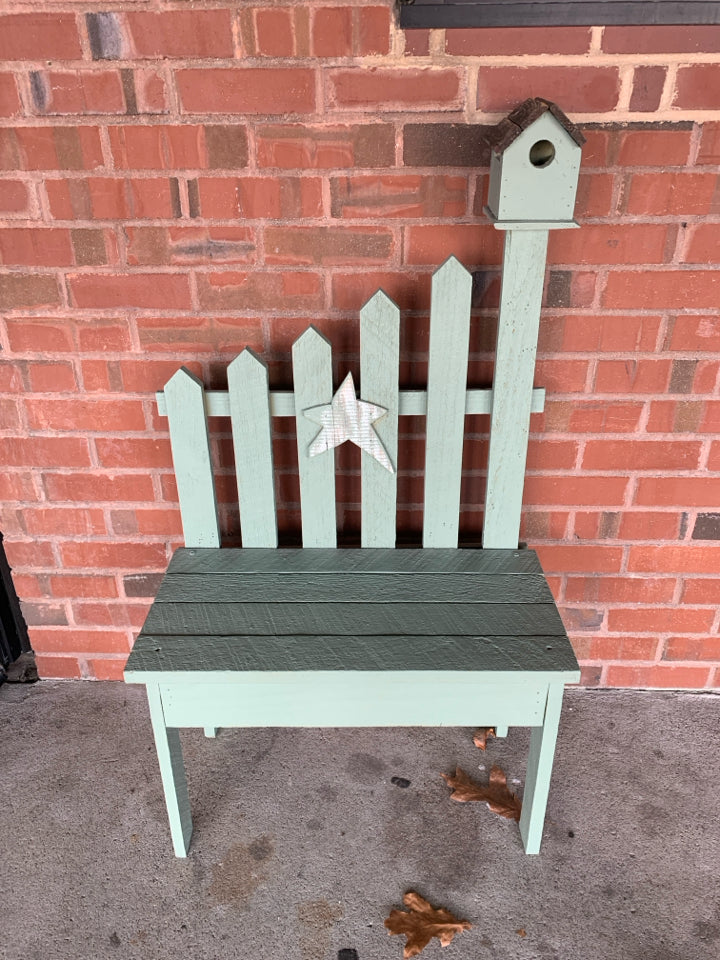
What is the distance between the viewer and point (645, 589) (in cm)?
233

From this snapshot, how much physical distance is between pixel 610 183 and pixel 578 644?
52.0 inches

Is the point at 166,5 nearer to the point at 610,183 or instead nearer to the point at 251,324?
the point at 251,324

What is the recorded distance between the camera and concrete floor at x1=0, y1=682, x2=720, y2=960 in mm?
1796

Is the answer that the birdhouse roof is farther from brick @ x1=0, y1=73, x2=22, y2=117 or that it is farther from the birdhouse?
brick @ x1=0, y1=73, x2=22, y2=117

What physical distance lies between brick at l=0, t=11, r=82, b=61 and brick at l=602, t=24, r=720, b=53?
118 centimetres

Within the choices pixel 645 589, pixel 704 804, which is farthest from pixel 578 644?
pixel 704 804

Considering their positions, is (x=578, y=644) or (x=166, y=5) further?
(x=578, y=644)

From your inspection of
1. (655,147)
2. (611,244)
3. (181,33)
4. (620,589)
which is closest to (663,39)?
(655,147)

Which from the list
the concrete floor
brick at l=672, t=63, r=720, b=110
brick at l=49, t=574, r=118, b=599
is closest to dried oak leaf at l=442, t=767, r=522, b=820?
the concrete floor

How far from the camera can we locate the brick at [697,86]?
5.77 feet

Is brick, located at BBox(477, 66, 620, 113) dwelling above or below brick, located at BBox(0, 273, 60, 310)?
above

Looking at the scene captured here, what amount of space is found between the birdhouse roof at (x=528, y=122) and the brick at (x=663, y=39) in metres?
0.19

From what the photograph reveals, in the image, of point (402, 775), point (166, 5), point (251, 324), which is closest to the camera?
point (166, 5)

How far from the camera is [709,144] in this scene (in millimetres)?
1821
